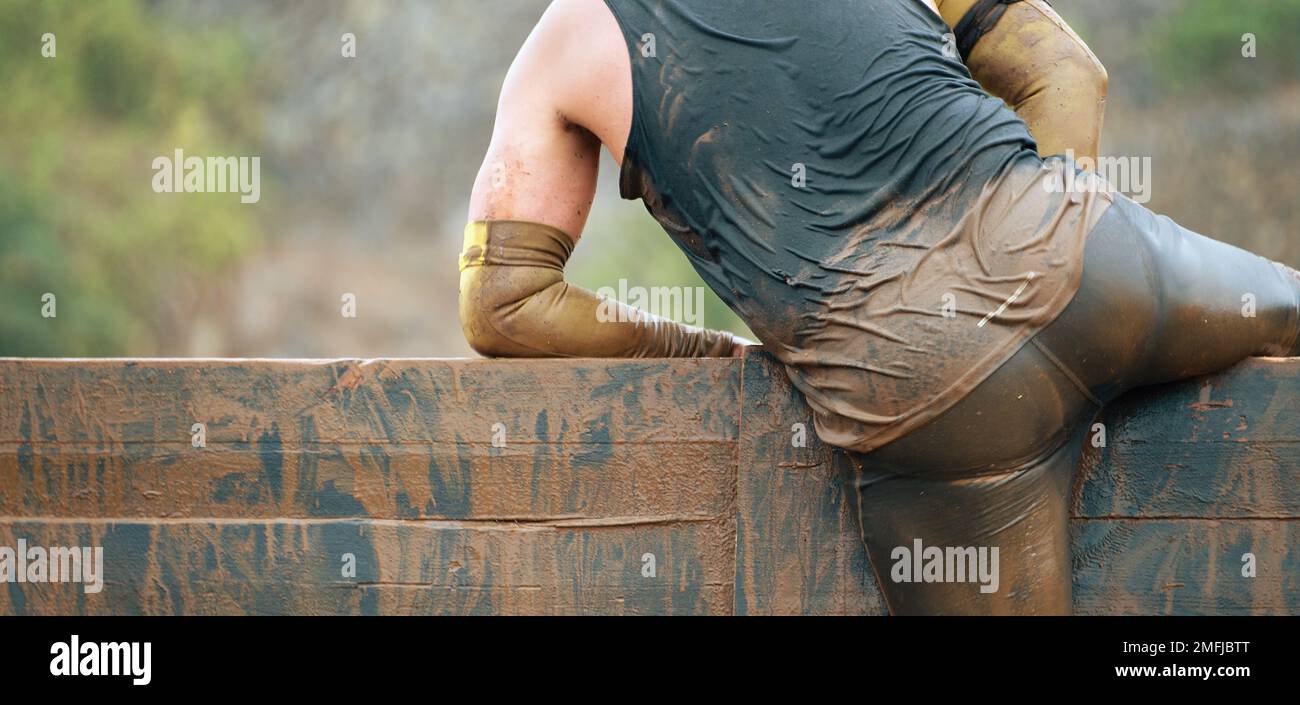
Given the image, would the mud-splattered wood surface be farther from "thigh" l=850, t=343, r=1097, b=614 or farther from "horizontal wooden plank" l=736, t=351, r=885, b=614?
"thigh" l=850, t=343, r=1097, b=614

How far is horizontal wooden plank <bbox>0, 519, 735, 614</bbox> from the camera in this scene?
6.93 feet

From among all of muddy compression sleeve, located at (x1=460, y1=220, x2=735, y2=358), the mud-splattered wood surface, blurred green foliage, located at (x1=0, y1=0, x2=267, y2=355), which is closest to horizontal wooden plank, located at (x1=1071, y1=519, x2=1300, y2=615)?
the mud-splattered wood surface

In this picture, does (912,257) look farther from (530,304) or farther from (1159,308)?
(530,304)

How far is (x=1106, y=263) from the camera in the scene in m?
1.81

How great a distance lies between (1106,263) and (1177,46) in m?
21.2

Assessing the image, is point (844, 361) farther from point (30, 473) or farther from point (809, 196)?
point (30, 473)

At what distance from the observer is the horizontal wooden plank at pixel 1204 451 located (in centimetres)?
198

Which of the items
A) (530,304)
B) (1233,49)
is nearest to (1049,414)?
(530,304)

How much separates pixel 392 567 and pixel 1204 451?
4.41ft

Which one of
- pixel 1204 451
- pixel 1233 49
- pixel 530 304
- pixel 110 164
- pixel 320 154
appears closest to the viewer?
pixel 1204 451

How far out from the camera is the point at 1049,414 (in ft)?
6.01

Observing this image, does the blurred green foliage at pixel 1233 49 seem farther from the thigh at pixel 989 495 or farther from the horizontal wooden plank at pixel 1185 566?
the thigh at pixel 989 495

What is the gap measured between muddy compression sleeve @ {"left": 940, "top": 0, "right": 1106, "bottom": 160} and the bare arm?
69cm
